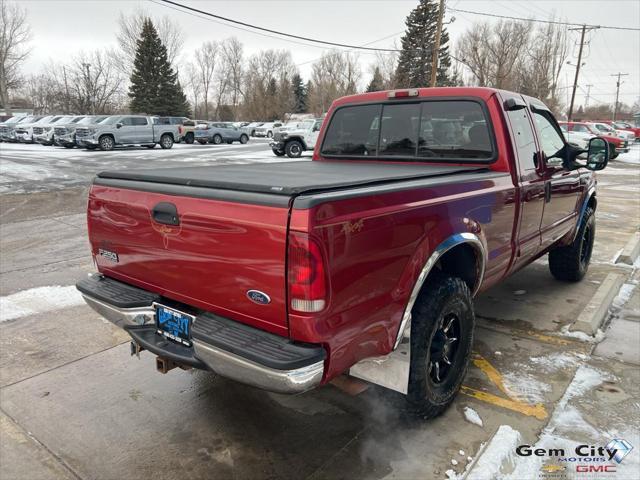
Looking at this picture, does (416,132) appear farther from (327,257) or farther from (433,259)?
(327,257)

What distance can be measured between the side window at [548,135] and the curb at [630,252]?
2.77m

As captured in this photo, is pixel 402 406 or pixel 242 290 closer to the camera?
pixel 242 290

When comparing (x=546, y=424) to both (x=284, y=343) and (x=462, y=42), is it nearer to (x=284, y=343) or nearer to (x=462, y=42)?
(x=284, y=343)

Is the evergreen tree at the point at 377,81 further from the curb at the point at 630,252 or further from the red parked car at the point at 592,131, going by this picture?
the curb at the point at 630,252

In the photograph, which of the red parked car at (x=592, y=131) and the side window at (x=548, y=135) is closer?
the side window at (x=548, y=135)

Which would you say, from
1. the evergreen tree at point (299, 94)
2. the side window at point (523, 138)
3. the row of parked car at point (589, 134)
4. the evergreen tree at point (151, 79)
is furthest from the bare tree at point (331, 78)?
the side window at point (523, 138)

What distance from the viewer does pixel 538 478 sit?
2438 millimetres

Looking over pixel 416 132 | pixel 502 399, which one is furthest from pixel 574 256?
pixel 502 399

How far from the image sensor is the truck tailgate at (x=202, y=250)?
202 centimetres

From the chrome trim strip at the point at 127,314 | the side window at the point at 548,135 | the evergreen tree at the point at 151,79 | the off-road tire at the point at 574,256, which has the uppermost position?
the evergreen tree at the point at 151,79

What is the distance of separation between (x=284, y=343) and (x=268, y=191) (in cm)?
66

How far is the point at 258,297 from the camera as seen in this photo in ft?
6.85

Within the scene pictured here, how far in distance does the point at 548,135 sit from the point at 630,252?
3362 mm

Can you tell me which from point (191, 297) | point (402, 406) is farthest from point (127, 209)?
point (402, 406)
